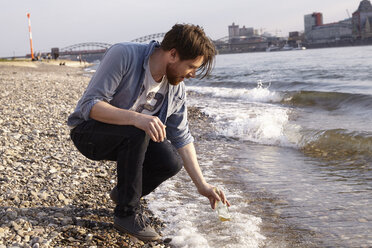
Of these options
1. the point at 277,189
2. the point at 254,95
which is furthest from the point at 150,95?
the point at 254,95

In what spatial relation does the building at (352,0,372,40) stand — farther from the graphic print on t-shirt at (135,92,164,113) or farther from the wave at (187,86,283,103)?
the graphic print on t-shirt at (135,92,164,113)

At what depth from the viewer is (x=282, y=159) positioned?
5234mm

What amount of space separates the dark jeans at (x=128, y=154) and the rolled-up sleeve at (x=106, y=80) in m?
0.21

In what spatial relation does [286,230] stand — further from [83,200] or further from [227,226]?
[83,200]

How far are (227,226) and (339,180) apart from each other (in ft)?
5.82

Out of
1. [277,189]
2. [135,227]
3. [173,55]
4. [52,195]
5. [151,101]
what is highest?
[173,55]

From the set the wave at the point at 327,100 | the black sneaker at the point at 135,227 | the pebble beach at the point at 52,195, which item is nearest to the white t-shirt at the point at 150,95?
the black sneaker at the point at 135,227

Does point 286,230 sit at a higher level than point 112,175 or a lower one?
lower

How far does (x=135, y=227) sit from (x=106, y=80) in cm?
101

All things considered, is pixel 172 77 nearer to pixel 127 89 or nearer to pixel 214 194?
pixel 127 89

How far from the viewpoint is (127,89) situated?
247 centimetres

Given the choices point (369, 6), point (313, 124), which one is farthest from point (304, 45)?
point (313, 124)

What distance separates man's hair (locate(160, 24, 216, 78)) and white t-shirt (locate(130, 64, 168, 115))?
27cm

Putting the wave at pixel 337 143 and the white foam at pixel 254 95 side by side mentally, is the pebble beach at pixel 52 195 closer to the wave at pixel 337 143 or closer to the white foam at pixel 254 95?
the wave at pixel 337 143
